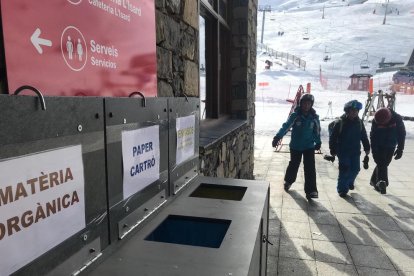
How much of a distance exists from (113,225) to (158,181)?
401 millimetres

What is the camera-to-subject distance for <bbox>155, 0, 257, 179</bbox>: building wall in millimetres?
2086

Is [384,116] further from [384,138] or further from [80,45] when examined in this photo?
[80,45]

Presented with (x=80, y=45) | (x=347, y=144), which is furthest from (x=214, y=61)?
(x=80, y=45)

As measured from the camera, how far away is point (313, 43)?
2608 inches

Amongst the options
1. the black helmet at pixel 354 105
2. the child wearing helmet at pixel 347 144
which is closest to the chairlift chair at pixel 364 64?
the child wearing helmet at pixel 347 144

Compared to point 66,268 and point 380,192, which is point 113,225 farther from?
point 380,192

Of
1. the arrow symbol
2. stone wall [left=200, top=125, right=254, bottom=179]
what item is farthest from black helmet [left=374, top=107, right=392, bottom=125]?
the arrow symbol

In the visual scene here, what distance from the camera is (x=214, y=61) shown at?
15.6 ft

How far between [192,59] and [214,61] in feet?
7.14

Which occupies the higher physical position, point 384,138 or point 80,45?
point 80,45

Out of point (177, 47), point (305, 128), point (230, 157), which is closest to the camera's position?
point (177, 47)

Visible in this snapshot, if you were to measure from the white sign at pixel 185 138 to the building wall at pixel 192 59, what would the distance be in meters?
0.27

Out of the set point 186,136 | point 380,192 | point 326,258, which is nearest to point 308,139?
point 380,192

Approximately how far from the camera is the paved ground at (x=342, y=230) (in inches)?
124
